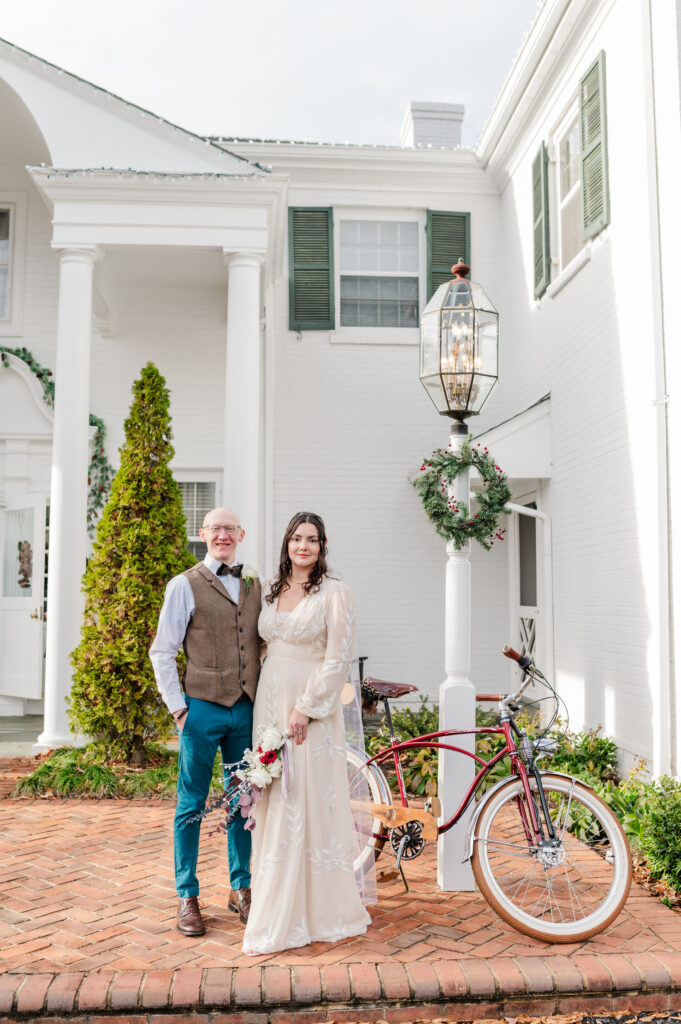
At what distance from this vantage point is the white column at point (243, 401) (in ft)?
24.1

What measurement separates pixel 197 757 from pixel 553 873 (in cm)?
183

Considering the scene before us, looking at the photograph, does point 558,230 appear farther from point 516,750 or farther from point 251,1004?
point 251,1004

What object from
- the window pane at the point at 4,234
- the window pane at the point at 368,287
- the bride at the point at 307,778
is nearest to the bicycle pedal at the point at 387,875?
the bride at the point at 307,778

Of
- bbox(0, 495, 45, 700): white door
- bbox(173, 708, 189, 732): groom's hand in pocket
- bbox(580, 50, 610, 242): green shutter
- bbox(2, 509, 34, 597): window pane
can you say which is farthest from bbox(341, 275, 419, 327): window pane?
bbox(173, 708, 189, 732): groom's hand in pocket

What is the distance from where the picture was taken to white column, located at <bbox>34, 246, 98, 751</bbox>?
7152mm

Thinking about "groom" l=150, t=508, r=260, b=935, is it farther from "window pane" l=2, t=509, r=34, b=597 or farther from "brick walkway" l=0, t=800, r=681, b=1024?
"window pane" l=2, t=509, r=34, b=597

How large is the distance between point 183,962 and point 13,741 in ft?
16.1

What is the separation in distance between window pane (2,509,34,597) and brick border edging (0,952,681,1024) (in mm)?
6307

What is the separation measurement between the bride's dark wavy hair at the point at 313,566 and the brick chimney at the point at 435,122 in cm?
826

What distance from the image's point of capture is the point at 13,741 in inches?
307

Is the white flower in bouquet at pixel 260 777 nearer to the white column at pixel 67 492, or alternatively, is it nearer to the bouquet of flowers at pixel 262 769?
the bouquet of flowers at pixel 262 769

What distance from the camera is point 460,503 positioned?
15.1 feet

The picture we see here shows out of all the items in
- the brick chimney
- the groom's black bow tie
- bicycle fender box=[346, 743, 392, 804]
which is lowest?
bicycle fender box=[346, 743, 392, 804]

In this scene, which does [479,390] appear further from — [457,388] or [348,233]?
[348,233]
